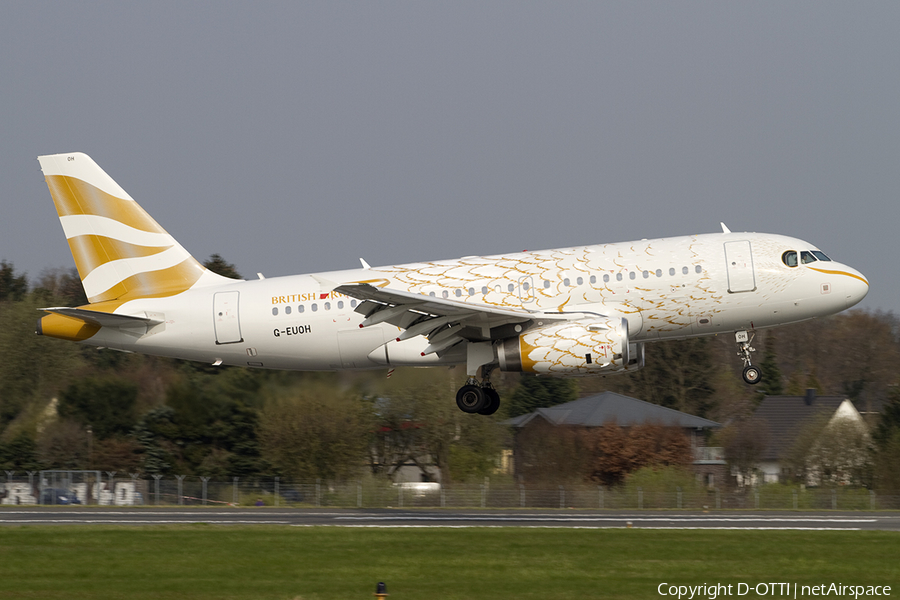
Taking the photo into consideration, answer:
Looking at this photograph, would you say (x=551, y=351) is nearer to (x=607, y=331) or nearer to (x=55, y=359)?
(x=607, y=331)

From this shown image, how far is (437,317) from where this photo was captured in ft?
98.7

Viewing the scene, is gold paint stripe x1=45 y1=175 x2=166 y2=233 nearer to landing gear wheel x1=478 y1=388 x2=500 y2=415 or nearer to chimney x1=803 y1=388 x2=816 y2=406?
landing gear wheel x1=478 y1=388 x2=500 y2=415

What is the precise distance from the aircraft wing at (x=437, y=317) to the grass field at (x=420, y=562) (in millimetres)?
5653

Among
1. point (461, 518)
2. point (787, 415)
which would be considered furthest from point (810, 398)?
point (461, 518)

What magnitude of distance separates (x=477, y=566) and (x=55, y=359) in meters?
46.4

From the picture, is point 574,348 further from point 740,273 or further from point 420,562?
point 420,562

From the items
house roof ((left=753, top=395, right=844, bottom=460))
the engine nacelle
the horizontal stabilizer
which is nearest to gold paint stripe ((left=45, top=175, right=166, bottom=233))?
the horizontal stabilizer

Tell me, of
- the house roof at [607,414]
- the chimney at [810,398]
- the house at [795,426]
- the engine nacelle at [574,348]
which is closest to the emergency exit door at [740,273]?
the engine nacelle at [574,348]

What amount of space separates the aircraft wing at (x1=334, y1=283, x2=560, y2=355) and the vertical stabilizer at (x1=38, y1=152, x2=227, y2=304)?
6.80 metres

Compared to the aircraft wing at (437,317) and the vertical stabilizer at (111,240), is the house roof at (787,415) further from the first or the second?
the vertical stabilizer at (111,240)

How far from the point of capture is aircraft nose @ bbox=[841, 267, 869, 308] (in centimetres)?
3030

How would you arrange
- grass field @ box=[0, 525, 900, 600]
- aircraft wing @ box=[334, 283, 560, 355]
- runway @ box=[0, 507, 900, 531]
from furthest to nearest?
1. runway @ box=[0, 507, 900, 531]
2. aircraft wing @ box=[334, 283, 560, 355]
3. grass field @ box=[0, 525, 900, 600]

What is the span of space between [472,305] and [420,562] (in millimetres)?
8548

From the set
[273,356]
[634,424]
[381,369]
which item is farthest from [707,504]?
[273,356]
